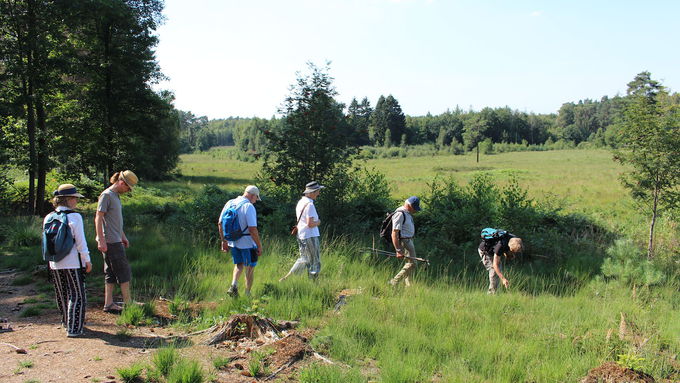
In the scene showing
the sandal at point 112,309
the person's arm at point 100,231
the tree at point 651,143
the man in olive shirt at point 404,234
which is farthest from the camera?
the tree at point 651,143

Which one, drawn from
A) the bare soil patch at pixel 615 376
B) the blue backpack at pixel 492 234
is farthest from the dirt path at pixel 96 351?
the blue backpack at pixel 492 234

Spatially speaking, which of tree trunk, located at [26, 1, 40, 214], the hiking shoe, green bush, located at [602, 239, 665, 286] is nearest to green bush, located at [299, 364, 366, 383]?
the hiking shoe

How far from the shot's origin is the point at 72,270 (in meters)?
5.60

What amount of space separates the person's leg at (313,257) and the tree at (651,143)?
8992 mm

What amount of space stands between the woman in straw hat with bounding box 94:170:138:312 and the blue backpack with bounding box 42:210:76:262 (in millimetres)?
706

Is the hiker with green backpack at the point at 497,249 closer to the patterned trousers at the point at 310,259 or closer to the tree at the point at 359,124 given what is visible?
the patterned trousers at the point at 310,259

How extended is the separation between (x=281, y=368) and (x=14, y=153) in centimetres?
1402

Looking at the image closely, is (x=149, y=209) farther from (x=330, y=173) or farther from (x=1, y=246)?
(x=330, y=173)

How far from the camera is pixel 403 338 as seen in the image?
534 centimetres

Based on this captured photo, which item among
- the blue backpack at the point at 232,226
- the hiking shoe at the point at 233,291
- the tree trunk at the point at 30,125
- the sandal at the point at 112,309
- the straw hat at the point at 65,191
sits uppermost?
the tree trunk at the point at 30,125

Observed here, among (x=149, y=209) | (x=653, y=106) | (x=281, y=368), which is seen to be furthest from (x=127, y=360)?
(x=653, y=106)

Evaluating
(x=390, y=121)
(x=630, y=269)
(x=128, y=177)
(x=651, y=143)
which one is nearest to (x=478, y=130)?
(x=390, y=121)

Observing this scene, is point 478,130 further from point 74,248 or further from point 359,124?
point 74,248

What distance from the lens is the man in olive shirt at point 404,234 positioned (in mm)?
8016
